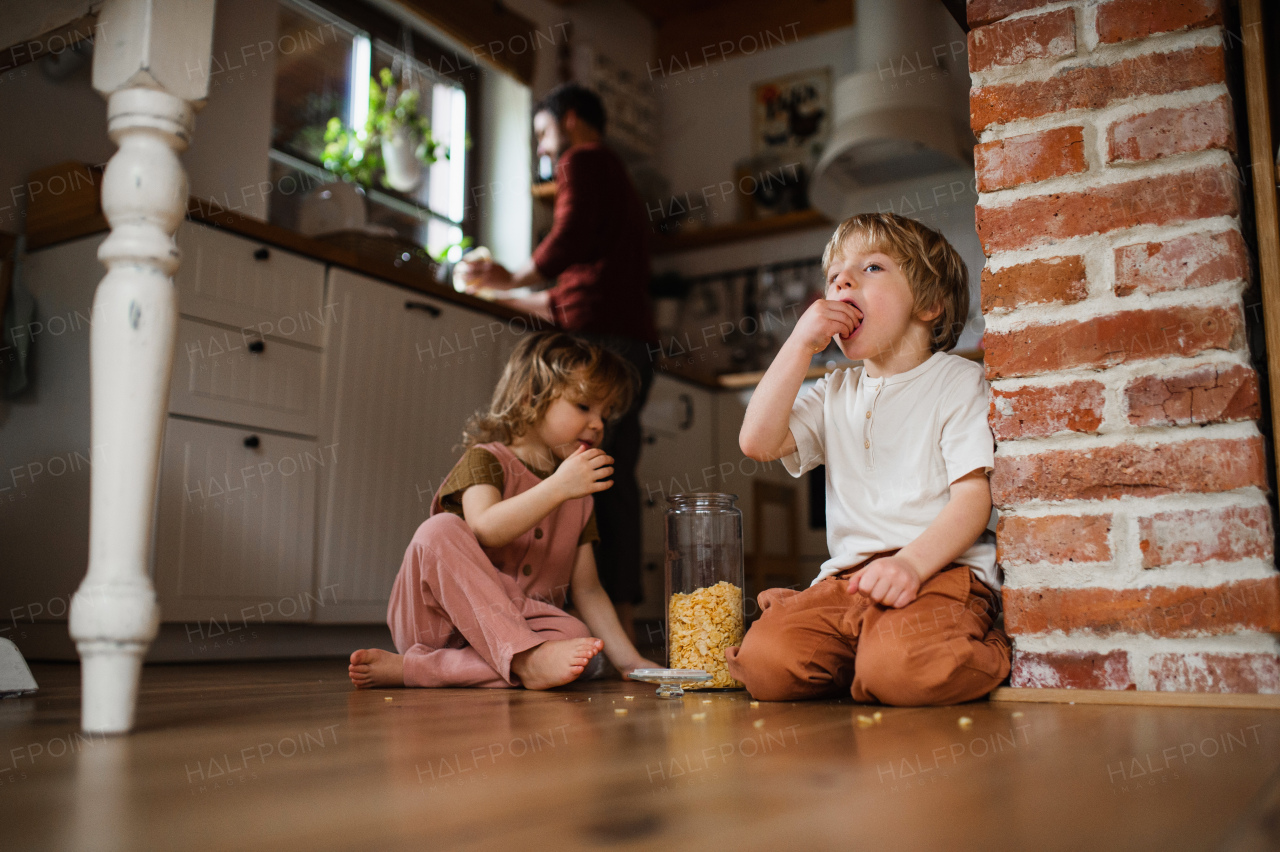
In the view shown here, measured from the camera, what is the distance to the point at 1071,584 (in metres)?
0.99

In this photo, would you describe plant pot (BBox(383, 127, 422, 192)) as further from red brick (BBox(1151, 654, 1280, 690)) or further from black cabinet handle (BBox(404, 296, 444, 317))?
red brick (BBox(1151, 654, 1280, 690))

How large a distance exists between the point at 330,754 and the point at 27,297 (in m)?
1.62

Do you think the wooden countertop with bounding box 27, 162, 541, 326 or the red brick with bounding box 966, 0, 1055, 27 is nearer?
the red brick with bounding box 966, 0, 1055, 27

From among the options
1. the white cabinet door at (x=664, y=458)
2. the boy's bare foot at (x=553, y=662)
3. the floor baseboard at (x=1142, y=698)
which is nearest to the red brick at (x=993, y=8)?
the floor baseboard at (x=1142, y=698)

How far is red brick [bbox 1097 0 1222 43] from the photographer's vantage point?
0.98 meters

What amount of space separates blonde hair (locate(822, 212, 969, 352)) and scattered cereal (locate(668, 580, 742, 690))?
408 mm

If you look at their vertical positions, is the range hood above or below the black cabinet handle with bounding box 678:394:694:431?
above

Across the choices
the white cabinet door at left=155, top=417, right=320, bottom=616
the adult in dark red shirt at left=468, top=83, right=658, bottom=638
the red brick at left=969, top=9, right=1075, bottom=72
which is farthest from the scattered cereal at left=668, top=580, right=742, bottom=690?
the white cabinet door at left=155, top=417, right=320, bottom=616

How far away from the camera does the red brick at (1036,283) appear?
3.36 ft

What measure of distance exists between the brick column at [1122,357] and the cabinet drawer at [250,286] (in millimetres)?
1418

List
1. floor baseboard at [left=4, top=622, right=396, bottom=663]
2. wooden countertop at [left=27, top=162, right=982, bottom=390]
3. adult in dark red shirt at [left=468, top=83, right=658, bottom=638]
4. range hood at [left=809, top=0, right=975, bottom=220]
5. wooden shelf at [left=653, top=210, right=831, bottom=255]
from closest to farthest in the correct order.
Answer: floor baseboard at [left=4, top=622, right=396, bottom=663]
wooden countertop at [left=27, top=162, right=982, bottom=390]
adult in dark red shirt at [left=468, top=83, right=658, bottom=638]
range hood at [left=809, top=0, right=975, bottom=220]
wooden shelf at [left=653, top=210, right=831, bottom=255]

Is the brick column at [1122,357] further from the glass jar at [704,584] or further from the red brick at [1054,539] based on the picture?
the glass jar at [704,584]

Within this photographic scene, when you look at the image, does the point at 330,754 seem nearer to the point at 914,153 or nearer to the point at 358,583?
the point at 358,583

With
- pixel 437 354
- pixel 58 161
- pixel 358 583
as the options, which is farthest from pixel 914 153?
pixel 58 161
